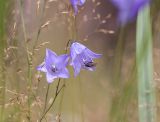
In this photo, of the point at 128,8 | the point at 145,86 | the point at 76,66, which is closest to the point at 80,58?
the point at 76,66

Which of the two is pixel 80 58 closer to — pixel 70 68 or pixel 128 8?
pixel 128 8

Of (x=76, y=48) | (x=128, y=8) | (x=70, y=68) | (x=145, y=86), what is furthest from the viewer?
(x=70, y=68)

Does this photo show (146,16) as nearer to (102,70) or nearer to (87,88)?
(87,88)

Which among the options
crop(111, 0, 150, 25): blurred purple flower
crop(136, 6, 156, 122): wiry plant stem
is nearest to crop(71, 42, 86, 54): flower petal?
crop(136, 6, 156, 122): wiry plant stem

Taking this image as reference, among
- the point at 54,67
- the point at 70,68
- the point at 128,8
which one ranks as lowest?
the point at 70,68

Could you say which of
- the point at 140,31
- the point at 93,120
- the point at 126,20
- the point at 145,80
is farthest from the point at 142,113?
the point at 93,120

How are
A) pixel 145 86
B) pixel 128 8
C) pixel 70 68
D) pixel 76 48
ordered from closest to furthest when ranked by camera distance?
pixel 128 8, pixel 76 48, pixel 145 86, pixel 70 68

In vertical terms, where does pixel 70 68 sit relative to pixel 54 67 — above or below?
below
